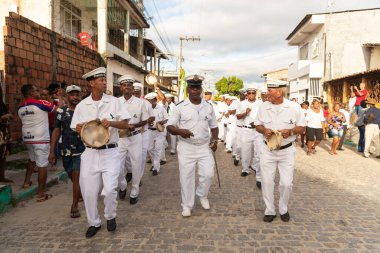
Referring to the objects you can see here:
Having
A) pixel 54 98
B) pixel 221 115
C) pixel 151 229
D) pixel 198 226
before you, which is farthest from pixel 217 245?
pixel 221 115

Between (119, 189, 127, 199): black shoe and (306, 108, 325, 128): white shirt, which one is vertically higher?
(306, 108, 325, 128): white shirt

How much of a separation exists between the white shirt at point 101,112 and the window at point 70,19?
11.6 meters

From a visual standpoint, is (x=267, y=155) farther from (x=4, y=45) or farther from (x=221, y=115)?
(x=221, y=115)

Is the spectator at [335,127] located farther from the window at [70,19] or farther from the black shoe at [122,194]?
the window at [70,19]

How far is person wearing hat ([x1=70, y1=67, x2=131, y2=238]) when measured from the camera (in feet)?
13.8

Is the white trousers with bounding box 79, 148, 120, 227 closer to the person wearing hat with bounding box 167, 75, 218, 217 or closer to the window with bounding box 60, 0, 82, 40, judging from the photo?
the person wearing hat with bounding box 167, 75, 218, 217

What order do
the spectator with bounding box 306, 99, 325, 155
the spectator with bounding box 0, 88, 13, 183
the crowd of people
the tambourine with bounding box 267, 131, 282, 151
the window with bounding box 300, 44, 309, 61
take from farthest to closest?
1. the window with bounding box 300, 44, 309, 61
2. the spectator with bounding box 306, 99, 325, 155
3. the spectator with bounding box 0, 88, 13, 183
4. the tambourine with bounding box 267, 131, 282, 151
5. the crowd of people

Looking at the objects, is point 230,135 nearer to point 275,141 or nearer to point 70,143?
point 275,141

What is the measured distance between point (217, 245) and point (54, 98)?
5.39 meters

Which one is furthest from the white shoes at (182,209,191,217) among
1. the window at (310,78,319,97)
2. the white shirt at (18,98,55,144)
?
the window at (310,78,319,97)

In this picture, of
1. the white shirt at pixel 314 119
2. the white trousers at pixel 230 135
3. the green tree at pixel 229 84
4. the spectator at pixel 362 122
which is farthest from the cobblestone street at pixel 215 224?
the green tree at pixel 229 84

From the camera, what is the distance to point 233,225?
4.56m

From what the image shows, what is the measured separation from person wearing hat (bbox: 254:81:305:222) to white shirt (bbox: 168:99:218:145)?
0.83 m

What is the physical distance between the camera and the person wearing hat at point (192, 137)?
5008 millimetres
